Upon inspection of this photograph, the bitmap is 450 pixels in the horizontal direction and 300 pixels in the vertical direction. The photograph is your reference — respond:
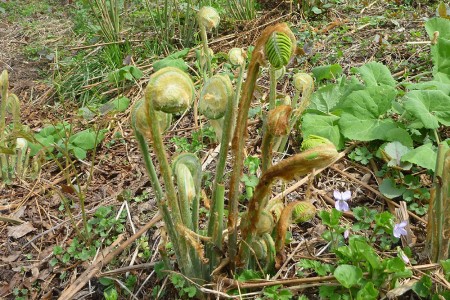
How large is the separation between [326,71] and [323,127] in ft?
1.59

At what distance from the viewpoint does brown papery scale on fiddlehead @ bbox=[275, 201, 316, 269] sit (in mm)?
1246

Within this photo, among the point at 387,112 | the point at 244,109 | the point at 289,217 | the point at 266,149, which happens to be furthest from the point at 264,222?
the point at 387,112

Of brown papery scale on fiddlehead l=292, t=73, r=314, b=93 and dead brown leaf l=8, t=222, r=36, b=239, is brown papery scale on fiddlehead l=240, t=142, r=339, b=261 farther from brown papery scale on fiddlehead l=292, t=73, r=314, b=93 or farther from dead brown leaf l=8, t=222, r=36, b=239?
dead brown leaf l=8, t=222, r=36, b=239

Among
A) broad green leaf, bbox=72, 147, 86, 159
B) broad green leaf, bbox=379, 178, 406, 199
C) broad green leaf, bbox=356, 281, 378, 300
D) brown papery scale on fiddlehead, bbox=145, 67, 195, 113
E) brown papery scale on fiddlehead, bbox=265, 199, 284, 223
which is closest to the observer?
brown papery scale on fiddlehead, bbox=145, 67, 195, 113

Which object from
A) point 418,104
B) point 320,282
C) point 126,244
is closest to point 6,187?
point 126,244

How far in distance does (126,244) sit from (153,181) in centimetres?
55

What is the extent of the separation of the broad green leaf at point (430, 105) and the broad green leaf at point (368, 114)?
0.36 ft

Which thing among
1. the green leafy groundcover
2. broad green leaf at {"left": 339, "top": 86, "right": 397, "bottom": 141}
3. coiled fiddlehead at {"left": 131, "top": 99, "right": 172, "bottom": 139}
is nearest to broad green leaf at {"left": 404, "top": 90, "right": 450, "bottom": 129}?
the green leafy groundcover

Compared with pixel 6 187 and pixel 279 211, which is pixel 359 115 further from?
pixel 6 187

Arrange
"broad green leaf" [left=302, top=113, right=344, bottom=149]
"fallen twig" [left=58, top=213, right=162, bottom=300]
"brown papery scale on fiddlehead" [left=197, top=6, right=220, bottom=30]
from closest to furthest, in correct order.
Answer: "fallen twig" [left=58, top=213, right=162, bottom=300], "brown papery scale on fiddlehead" [left=197, top=6, right=220, bottom=30], "broad green leaf" [left=302, top=113, right=344, bottom=149]

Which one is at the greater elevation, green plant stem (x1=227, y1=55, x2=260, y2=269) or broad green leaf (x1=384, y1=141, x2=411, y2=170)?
green plant stem (x1=227, y1=55, x2=260, y2=269)

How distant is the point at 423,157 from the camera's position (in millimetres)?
1651

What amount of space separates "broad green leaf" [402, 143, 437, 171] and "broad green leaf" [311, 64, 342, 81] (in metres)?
0.74

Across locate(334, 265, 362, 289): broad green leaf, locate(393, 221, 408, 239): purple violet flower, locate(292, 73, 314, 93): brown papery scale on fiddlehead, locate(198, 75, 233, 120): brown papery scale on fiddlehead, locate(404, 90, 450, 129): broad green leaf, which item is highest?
locate(198, 75, 233, 120): brown papery scale on fiddlehead
